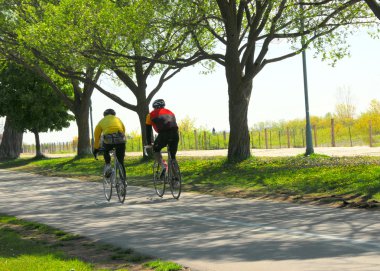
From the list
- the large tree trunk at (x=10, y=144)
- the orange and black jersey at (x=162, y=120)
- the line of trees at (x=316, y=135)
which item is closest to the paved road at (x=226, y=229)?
the orange and black jersey at (x=162, y=120)

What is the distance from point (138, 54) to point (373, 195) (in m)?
13.6

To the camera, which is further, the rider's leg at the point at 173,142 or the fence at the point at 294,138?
the fence at the point at 294,138

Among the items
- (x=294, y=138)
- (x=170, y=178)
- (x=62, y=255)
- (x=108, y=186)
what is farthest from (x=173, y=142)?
(x=294, y=138)

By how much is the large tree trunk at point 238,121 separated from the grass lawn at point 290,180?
514 millimetres

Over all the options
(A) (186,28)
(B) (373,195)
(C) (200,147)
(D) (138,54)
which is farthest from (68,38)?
(C) (200,147)

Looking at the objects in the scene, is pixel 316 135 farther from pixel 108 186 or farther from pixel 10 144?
pixel 108 186

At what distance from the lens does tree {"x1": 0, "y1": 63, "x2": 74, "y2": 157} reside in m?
42.8

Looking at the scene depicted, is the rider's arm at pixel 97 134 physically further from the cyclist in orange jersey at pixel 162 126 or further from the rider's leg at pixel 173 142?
the rider's leg at pixel 173 142

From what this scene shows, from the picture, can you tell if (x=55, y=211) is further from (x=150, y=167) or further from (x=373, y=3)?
(x=150, y=167)

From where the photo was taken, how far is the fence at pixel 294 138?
4281 cm

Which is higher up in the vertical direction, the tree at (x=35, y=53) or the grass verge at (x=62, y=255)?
the tree at (x=35, y=53)

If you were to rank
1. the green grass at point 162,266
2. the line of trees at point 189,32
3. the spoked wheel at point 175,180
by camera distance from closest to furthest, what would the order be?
1. the green grass at point 162,266
2. the spoked wheel at point 175,180
3. the line of trees at point 189,32

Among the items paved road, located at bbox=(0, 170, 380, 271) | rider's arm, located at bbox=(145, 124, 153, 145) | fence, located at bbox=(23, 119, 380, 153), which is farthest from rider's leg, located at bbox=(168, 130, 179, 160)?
fence, located at bbox=(23, 119, 380, 153)

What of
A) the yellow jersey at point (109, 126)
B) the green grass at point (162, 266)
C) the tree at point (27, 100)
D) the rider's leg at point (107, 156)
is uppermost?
the tree at point (27, 100)
